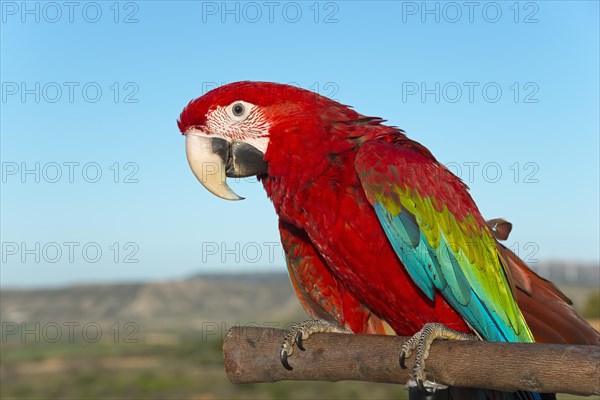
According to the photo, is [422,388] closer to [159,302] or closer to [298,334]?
[298,334]

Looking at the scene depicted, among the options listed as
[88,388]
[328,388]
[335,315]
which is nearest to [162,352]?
[88,388]

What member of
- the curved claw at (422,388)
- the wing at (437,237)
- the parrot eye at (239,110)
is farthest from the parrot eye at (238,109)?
the curved claw at (422,388)

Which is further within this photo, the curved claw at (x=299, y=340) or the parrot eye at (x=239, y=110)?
the curved claw at (x=299, y=340)

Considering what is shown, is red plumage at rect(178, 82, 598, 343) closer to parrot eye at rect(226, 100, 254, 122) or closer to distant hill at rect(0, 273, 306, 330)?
parrot eye at rect(226, 100, 254, 122)

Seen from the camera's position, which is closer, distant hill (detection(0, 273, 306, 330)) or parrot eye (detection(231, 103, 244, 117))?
parrot eye (detection(231, 103, 244, 117))

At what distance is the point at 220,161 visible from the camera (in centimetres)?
298

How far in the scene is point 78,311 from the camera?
3897cm

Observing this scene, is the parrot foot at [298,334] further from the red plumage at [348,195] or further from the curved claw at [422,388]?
the curved claw at [422,388]

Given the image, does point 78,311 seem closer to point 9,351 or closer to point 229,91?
point 9,351

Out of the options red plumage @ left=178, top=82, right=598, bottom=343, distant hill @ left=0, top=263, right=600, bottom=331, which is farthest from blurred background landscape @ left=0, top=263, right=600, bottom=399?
red plumage @ left=178, top=82, right=598, bottom=343

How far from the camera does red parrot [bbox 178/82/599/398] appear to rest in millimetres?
2787

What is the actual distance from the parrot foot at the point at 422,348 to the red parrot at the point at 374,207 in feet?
0.04

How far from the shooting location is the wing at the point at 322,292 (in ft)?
10.7

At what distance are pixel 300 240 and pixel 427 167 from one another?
2.47 ft
